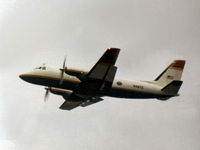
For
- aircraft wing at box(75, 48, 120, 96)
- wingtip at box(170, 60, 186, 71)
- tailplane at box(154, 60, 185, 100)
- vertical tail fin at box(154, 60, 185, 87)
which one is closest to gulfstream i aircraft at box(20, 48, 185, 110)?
aircraft wing at box(75, 48, 120, 96)

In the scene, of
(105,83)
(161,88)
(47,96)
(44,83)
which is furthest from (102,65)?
(47,96)

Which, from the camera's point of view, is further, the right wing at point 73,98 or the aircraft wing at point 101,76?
the right wing at point 73,98

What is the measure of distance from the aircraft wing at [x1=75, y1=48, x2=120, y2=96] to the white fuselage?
968 millimetres

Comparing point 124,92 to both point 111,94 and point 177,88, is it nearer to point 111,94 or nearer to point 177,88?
point 111,94

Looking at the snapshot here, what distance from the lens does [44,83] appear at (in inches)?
1161

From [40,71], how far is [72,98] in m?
5.96

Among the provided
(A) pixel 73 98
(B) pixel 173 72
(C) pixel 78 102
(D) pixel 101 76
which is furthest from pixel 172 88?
(C) pixel 78 102

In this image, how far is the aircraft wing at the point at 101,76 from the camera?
26.8 metres

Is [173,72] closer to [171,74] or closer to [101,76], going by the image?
[171,74]

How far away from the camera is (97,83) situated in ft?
95.5

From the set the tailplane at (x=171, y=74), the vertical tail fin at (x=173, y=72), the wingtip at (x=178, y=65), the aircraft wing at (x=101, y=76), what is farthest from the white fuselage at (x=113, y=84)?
the wingtip at (x=178, y=65)

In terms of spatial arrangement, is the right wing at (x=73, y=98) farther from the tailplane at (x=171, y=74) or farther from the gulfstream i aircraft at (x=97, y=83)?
the tailplane at (x=171, y=74)

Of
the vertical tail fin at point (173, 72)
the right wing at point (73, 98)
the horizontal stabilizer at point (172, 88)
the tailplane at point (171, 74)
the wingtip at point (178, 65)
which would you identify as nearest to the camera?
the horizontal stabilizer at point (172, 88)

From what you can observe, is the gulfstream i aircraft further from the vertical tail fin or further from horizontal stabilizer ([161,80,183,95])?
the vertical tail fin
